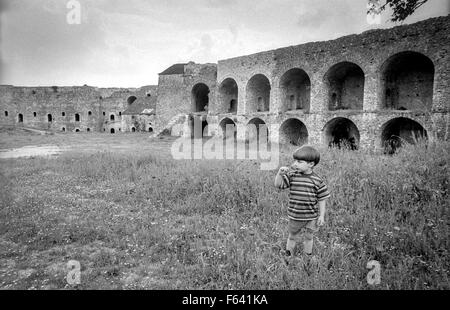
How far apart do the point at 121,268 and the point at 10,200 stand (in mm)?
4821

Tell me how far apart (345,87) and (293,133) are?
5.65 meters

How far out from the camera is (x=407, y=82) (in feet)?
63.9

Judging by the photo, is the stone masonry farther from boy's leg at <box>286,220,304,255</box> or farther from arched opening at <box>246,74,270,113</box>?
boy's leg at <box>286,220,304,255</box>

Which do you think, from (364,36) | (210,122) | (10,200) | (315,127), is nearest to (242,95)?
(210,122)

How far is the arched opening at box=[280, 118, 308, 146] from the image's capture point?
75.4 feet

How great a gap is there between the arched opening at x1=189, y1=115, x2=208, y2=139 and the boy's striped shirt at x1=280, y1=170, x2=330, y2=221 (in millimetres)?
26691

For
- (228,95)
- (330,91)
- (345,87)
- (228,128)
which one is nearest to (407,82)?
(345,87)

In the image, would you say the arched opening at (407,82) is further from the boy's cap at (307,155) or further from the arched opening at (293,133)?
the boy's cap at (307,155)

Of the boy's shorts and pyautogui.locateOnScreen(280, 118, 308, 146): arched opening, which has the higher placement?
pyautogui.locateOnScreen(280, 118, 308, 146): arched opening

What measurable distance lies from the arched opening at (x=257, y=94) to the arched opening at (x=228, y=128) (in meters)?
2.64

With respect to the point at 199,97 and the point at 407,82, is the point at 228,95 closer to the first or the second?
the point at 199,97

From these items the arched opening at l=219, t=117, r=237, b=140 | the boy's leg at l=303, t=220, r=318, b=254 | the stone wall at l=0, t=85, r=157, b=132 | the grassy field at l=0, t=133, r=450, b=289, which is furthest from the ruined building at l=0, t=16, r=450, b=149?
the stone wall at l=0, t=85, r=157, b=132
